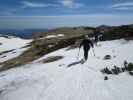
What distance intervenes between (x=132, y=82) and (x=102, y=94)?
7.16 feet

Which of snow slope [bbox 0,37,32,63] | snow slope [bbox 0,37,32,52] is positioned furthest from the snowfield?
snow slope [bbox 0,37,32,52]

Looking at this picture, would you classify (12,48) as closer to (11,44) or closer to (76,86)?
(11,44)

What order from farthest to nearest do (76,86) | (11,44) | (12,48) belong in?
(11,44), (12,48), (76,86)

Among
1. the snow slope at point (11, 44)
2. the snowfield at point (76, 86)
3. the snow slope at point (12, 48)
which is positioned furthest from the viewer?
Answer: the snow slope at point (11, 44)

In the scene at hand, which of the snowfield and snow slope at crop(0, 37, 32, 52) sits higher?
the snowfield

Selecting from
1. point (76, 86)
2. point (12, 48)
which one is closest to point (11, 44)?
point (12, 48)

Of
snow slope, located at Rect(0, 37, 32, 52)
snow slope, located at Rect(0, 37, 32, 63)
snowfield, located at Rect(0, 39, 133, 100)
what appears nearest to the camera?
snowfield, located at Rect(0, 39, 133, 100)

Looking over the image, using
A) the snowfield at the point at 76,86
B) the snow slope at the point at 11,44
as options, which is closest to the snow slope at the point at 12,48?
the snow slope at the point at 11,44

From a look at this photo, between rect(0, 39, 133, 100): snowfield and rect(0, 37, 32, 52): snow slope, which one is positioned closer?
rect(0, 39, 133, 100): snowfield

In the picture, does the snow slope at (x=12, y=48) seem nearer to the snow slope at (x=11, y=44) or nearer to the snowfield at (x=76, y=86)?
the snow slope at (x=11, y=44)

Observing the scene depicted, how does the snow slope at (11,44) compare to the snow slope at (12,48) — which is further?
the snow slope at (11,44)

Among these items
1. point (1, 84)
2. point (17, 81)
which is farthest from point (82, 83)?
point (1, 84)

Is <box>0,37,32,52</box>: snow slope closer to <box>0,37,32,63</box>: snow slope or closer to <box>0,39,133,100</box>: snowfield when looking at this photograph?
<box>0,37,32,63</box>: snow slope

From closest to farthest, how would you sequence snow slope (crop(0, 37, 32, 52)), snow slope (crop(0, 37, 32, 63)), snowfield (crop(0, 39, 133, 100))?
snowfield (crop(0, 39, 133, 100)), snow slope (crop(0, 37, 32, 63)), snow slope (crop(0, 37, 32, 52))
